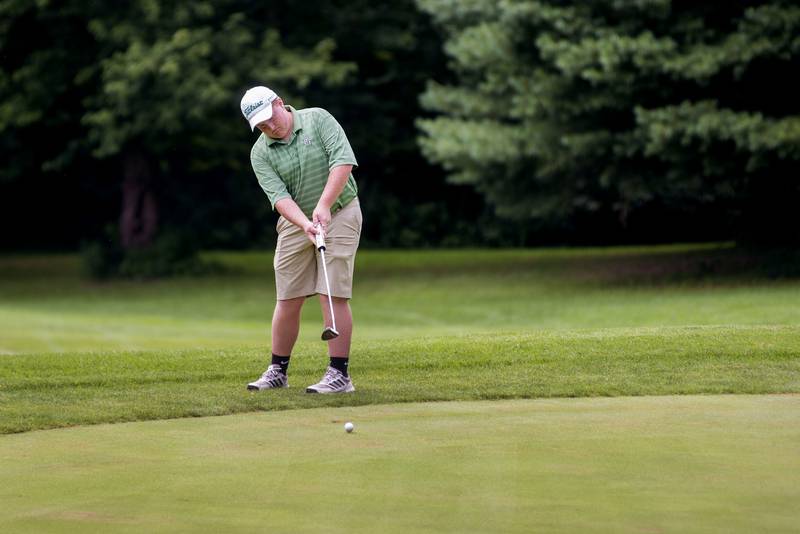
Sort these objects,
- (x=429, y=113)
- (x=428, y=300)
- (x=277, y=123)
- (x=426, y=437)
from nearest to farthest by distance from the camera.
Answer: (x=426, y=437) < (x=277, y=123) < (x=428, y=300) < (x=429, y=113)

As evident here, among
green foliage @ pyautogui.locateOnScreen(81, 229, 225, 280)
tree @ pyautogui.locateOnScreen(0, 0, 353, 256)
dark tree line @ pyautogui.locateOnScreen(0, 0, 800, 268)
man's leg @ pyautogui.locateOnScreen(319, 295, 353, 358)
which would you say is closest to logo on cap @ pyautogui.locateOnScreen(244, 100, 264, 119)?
man's leg @ pyautogui.locateOnScreen(319, 295, 353, 358)

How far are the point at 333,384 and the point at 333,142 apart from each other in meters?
1.40

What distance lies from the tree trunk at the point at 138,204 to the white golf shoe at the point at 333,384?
73.9ft

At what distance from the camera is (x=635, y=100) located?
20.2 m

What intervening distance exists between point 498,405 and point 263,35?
71.2 ft

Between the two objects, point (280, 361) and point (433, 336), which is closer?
point (280, 361)

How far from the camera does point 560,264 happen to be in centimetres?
2816

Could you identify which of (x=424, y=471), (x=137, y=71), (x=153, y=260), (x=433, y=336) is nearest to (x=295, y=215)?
(x=424, y=471)

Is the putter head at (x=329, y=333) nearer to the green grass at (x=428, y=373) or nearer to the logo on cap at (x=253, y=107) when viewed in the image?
the green grass at (x=428, y=373)

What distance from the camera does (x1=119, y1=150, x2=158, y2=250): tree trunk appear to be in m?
Result: 29.8

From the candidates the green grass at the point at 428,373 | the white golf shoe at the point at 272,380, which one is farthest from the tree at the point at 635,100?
the white golf shoe at the point at 272,380

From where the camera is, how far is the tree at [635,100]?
19.1 meters

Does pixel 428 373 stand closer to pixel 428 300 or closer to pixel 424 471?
pixel 424 471

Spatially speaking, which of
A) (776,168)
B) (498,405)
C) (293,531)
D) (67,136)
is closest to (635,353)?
(498,405)
